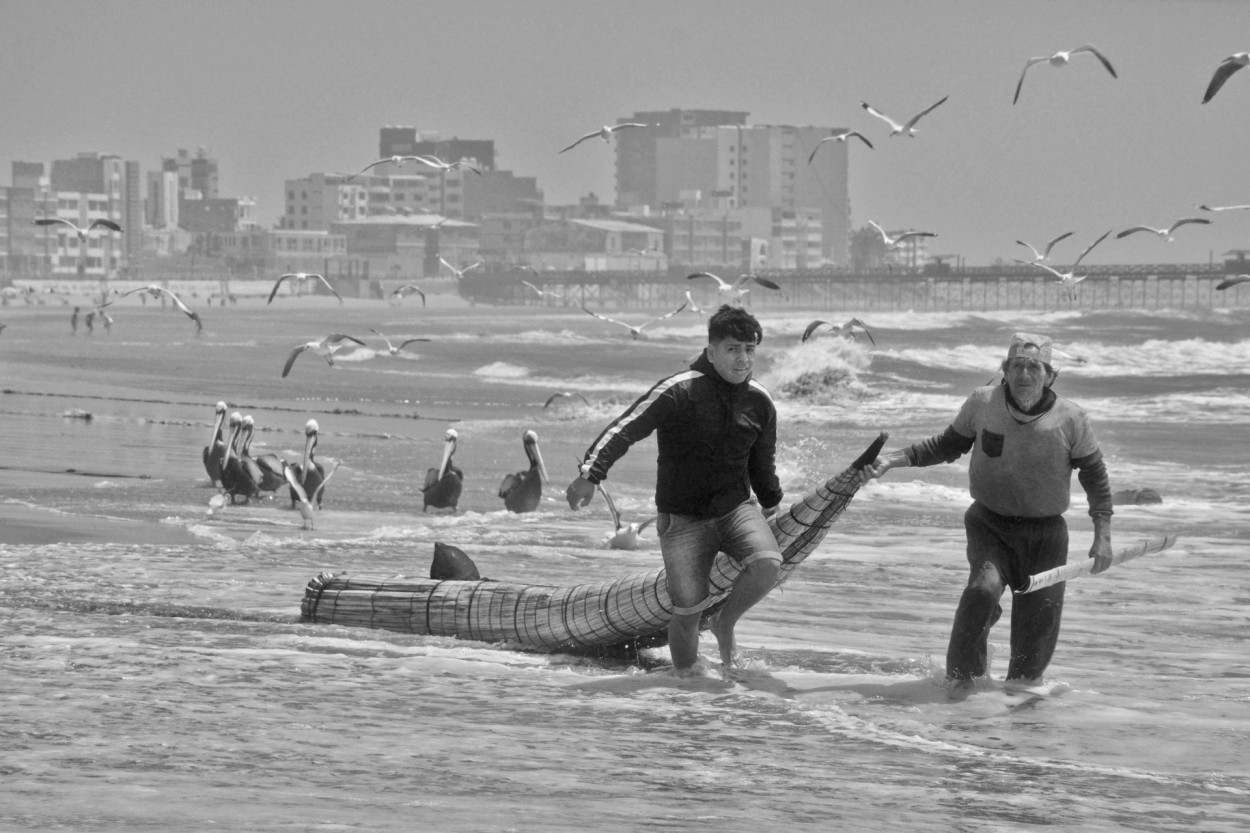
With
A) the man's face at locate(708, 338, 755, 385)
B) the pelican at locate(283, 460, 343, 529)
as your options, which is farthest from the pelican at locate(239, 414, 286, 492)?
the man's face at locate(708, 338, 755, 385)

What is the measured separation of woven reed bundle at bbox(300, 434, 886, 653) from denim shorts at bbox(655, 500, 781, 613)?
159mm

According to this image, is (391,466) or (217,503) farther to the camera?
(391,466)

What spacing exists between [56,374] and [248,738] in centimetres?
3379

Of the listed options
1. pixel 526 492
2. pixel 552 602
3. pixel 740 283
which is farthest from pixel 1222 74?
pixel 740 283

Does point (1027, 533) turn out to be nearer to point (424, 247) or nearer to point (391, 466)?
point (391, 466)

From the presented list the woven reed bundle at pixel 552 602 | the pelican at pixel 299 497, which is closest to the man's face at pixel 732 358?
the woven reed bundle at pixel 552 602

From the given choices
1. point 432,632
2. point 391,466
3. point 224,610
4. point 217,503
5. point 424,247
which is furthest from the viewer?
point 424,247

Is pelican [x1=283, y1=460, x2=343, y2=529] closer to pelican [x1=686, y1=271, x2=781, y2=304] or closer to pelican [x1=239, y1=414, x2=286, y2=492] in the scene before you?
pelican [x1=239, y1=414, x2=286, y2=492]

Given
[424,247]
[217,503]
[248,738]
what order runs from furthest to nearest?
[424,247]
[217,503]
[248,738]

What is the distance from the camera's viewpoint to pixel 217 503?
14.0 metres

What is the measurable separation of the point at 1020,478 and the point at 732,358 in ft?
3.78

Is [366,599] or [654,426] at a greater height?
[654,426]

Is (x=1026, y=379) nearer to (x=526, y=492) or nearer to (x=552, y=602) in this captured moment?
(x=552, y=602)

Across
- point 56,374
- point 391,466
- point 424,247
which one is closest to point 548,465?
point 391,466
